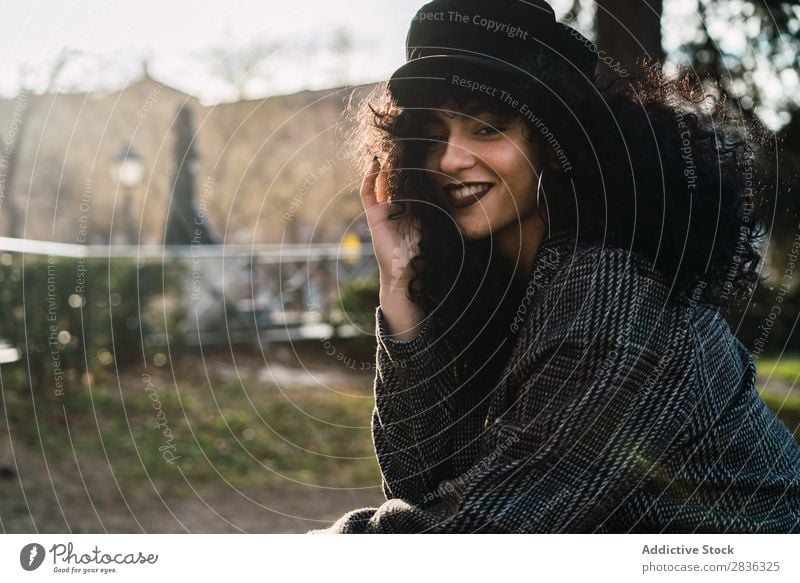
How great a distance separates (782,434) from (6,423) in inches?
127

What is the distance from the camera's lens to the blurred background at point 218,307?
A: 2002 mm

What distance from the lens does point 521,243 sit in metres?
1.41

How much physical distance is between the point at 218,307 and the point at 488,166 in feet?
14.4

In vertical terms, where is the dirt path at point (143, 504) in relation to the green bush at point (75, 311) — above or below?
below

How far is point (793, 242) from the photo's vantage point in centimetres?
241

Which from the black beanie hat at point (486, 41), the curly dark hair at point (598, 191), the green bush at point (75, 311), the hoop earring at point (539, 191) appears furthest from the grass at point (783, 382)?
the green bush at point (75, 311)

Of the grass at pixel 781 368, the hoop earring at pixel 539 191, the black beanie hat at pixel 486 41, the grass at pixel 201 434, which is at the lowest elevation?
the grass at pixel 201 434

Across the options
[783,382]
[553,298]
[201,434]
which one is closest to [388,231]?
[553,298]

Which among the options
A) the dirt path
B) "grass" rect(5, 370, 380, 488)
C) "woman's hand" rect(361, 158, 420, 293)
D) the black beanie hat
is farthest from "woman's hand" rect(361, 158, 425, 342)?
"grass" rect(5, 370, 380, 488)

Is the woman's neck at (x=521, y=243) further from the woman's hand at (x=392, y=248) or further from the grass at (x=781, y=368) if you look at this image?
the grass at (x=781, y=368)

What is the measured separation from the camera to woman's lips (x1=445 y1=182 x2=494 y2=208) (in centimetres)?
136

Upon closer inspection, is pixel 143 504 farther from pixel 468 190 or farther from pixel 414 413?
pixel 468 190
